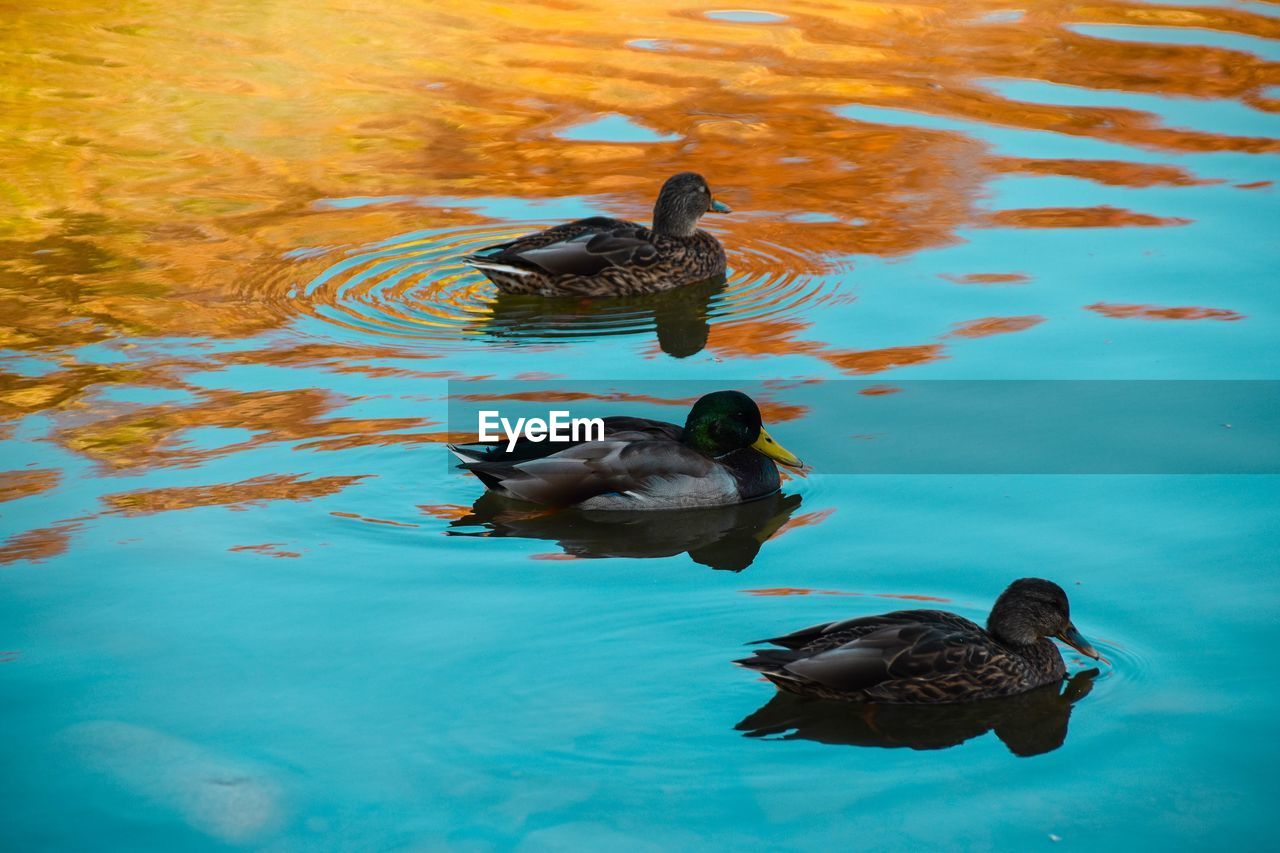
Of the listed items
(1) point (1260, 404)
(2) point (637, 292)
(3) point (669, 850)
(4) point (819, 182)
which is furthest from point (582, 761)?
(4) point (819, 182)

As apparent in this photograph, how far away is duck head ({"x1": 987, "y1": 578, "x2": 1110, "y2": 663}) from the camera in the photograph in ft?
20.3

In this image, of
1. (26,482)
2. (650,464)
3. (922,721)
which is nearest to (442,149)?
(26,482)

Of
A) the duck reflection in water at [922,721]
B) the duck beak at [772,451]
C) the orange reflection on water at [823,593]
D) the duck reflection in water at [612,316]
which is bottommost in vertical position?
the duck reflection in water at [922,721]

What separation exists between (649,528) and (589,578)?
2.55 ft

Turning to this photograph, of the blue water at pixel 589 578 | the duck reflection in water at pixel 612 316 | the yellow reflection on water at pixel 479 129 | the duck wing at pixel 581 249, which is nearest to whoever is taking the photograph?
the blue water at pixel 589 578

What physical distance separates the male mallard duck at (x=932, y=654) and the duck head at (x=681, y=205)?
5598 millimetres

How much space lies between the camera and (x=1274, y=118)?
1450 cm

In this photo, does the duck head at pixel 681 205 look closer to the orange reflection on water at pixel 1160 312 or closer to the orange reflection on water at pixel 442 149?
the orange reflection on water at pixel 442 149

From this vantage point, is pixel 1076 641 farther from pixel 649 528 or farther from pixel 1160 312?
pixel 1160 312

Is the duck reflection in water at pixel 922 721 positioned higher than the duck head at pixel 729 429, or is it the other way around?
the duck head at pixel 729 429

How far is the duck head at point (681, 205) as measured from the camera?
11461 mm

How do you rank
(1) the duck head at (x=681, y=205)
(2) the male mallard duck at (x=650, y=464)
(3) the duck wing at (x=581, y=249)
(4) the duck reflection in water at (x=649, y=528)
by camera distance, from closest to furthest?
(4) the duck reflection in water at (x=649, y=528) < (2) the male mallard duck at (x=650, y=464) < (3) the duck wing at (x=581, y=249) < (1) the duck head at (x=681, y=205)

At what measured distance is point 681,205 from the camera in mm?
11461

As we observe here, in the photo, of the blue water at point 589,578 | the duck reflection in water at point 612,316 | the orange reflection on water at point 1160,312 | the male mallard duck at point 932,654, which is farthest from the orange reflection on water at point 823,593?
the orange reflection on water at point 1160,312
